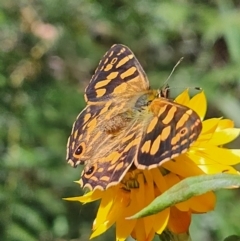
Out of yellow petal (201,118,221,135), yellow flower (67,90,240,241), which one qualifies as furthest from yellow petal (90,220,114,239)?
yellow petal (201,118,221,135)

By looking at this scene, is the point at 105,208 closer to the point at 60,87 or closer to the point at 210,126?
the point at 210,126

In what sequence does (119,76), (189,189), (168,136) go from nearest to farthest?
(189,189)
(168,136)
(119,76)

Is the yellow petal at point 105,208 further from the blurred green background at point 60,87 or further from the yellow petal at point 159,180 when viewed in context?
the blurred green background at point 60,87

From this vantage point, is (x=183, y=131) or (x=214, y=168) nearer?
(x=183, y=131)

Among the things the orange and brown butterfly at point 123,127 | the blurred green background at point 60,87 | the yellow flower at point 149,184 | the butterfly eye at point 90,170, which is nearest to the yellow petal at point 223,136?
the yellow flower at point 149,184

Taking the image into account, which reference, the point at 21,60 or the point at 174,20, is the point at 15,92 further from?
the point at 174,20

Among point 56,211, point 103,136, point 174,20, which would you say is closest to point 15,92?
point 56,211

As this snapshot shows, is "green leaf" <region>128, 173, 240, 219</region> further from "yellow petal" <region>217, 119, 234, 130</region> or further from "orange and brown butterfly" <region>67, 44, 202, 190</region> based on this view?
"yellow petal" <region>217, 119, 234, 130</region>

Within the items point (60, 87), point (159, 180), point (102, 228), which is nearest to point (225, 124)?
point (159, 180)
